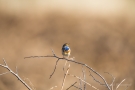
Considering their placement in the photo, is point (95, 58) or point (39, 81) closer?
point (39, 81)

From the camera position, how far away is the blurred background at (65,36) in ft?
15.0

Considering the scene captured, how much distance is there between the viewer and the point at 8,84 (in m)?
4.28

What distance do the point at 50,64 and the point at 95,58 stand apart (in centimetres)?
76

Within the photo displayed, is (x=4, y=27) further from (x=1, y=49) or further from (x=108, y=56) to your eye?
(x=108, y=56)

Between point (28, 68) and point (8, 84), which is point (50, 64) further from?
point (8, 84)

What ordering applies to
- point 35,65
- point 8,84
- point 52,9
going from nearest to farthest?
point 8,84, point 35,65, point 52,9

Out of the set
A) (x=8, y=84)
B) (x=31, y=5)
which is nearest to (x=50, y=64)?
(x=8, y=84)

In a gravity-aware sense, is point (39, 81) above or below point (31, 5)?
below

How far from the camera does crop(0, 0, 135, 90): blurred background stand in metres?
4.58

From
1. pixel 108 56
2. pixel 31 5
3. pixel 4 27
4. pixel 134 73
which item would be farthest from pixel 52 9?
pixel 134 73

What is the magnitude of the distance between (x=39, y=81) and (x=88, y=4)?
163 cm

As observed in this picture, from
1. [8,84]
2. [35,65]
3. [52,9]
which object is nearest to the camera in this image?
[8,84]

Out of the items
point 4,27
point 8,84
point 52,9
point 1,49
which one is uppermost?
point 52,9

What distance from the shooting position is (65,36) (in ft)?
15.9
